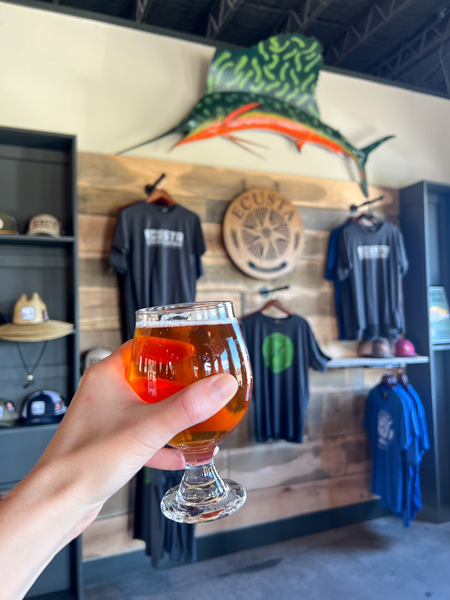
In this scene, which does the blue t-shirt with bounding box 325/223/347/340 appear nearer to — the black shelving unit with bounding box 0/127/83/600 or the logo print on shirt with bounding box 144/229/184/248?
the logo print on shirt with bounding box 144/229/184/248

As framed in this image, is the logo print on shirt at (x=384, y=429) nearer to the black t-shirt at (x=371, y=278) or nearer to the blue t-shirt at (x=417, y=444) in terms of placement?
the blue t-shirt at (x=417, y=444)

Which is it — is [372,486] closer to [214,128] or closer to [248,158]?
[248,158]

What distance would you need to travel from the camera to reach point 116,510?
247cm

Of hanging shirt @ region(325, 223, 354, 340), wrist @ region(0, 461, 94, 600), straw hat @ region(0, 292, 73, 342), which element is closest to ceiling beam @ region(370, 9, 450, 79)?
hanging shirt @ region(325, 223, 354, 340)

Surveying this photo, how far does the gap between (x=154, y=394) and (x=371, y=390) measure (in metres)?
2.76

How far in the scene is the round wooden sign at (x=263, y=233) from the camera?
2.81m

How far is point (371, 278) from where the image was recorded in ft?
9.81

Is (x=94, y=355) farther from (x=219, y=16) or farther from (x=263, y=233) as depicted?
(x=219, y=16)

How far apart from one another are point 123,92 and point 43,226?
3.44ft

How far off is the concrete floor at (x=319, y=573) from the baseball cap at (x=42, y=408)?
1.04 m

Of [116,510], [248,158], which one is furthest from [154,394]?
[248,158]

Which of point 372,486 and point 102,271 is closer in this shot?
point 102,271

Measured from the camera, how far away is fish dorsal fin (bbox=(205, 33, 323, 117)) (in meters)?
2.81

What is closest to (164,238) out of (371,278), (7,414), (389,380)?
(7,414)
